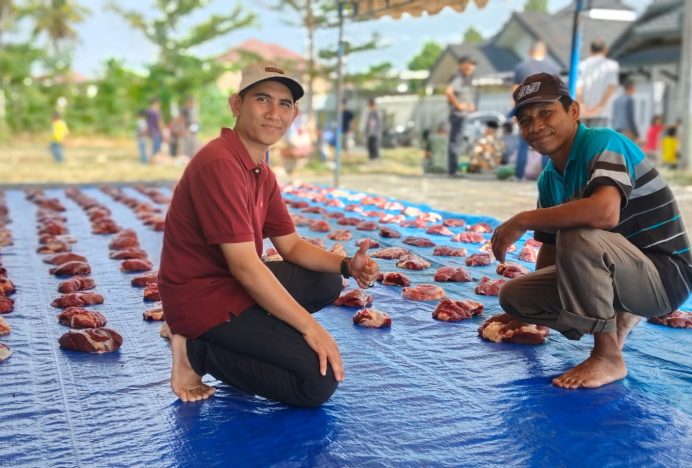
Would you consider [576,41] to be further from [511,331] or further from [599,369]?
[599,369]

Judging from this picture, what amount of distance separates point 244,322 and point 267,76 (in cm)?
96

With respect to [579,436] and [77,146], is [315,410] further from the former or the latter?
[77,146]

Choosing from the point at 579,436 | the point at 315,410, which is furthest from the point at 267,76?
the point at 579,436

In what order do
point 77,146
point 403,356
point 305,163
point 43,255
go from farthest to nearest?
point 77,146, point 305,163, point 43,255, point 403,356

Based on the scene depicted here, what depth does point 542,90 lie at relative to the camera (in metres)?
→ 3.04

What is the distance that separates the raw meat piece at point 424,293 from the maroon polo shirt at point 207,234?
67.4 inches

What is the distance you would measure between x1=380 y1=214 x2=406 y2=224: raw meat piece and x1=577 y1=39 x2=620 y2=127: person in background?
13.6 ft

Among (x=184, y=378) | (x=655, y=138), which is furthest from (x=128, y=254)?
(x=655, y=138)

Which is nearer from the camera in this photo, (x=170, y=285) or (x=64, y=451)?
(x=64, y=451)

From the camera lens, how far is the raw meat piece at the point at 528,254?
536 centimetres

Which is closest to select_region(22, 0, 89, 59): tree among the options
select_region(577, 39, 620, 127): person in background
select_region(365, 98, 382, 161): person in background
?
select_region(365, 98, 382, 161): person in background

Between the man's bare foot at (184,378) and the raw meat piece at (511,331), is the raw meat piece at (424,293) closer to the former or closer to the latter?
the raw meat piece at (511,331)

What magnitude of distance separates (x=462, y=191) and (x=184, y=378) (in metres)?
8.89

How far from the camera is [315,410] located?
2.75m
